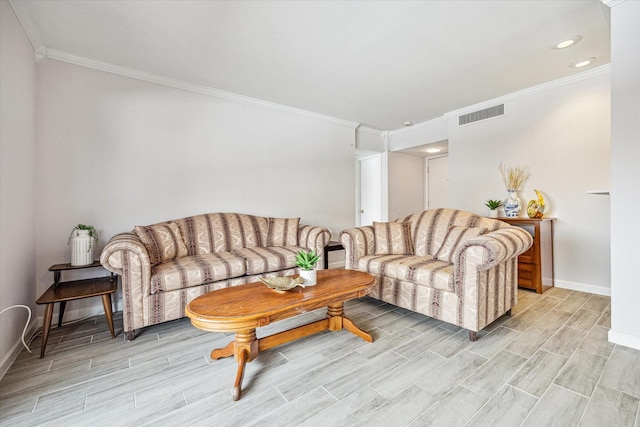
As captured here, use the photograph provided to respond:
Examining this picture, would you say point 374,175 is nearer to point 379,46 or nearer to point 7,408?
point 379,46

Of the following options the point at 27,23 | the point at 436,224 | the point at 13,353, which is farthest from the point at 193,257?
the point at 436,224

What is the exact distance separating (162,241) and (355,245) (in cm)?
195

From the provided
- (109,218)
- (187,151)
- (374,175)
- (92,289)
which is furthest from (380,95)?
(92,289)

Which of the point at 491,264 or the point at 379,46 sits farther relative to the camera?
the point at 379,46

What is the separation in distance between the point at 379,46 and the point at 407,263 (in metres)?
2.00

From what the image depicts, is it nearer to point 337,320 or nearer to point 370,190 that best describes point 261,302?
point 337,320

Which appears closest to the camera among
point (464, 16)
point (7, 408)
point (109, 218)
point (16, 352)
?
point (7, 408)

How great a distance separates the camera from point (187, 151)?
10.7ft

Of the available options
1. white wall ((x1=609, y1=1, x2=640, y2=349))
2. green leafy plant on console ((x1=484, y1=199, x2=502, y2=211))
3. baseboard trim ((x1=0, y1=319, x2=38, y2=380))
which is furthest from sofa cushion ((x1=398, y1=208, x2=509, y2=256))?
baseboard trim ((x1=0, y1=319, x2=38, y2=380))

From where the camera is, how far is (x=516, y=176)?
12.1 ft

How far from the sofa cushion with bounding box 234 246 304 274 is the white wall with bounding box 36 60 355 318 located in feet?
2.69

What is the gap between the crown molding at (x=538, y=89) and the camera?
3.03 meters

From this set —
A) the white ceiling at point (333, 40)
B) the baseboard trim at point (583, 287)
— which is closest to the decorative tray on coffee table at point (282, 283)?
the white ceiling at point (333, 40)

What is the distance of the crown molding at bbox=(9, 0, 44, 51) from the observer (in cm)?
196
